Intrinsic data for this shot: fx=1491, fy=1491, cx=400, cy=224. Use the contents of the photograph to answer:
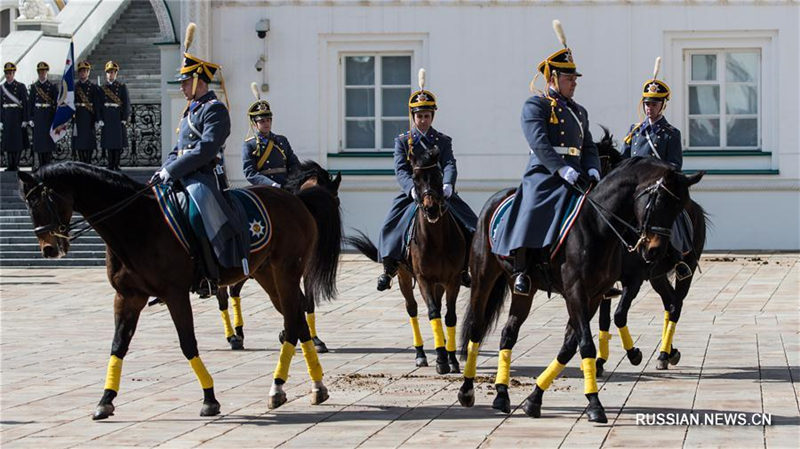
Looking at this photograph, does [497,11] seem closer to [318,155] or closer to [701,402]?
[318,155]

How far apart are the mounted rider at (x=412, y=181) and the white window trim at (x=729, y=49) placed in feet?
40.8

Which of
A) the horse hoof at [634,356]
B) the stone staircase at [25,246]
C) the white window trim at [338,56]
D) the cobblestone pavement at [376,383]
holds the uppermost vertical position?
the white window trim at [338,56]

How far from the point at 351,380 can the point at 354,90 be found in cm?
1415

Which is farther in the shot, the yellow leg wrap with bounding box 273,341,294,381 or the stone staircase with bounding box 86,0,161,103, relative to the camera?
the stone staircase with bounding box 86,0,161,103

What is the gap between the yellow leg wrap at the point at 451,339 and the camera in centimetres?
1204

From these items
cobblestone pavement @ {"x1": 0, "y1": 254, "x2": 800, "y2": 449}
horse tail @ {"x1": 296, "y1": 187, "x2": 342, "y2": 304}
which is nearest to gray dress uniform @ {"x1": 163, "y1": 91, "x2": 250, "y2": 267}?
cobblestone pavement @ {"x1": 0, "y1": 254, "x2": 800, "y2": 449}

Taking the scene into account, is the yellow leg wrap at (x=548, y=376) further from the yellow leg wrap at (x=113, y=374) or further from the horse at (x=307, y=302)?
the horse at (x=307, y=302)

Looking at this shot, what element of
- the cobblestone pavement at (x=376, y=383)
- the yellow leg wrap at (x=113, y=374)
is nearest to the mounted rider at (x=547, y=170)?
the cobblestone pavement at (x=376, y=383)

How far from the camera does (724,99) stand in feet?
80.1

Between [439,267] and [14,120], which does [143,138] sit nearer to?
[14,120]

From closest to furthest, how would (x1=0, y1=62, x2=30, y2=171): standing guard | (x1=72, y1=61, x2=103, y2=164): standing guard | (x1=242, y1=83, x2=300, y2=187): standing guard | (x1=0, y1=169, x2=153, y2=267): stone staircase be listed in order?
(x1=242, y1=83, x2=300, y2=187): standing guard < (x1=0, y1=169, x2=153, y2=267): stone staircase < (x1=72, y1=61, x2=103, y2=164): standing guard < (x1=0, y1=62, x2=30, y2=171): standing guard

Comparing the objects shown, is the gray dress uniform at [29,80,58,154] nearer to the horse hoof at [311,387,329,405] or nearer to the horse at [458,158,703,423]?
the horse hoof at [311,387,329,405]

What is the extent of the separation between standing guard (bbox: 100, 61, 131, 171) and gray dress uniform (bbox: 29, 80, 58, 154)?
96 cm

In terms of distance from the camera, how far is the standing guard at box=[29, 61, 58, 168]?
2589 cm
